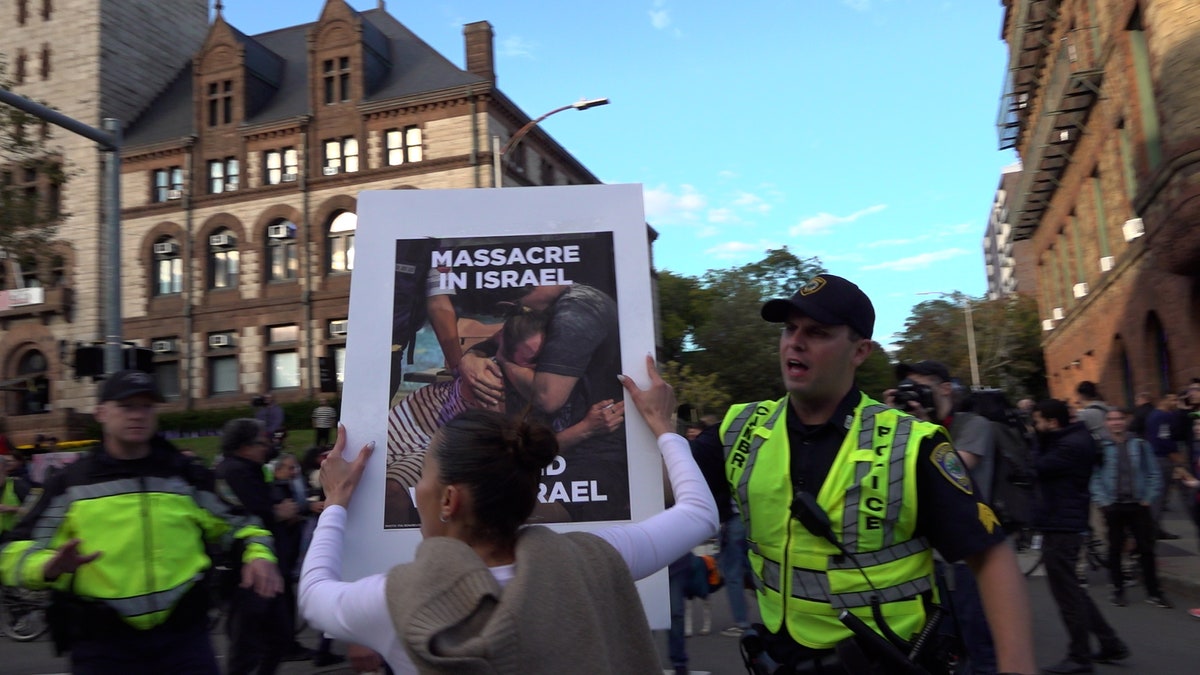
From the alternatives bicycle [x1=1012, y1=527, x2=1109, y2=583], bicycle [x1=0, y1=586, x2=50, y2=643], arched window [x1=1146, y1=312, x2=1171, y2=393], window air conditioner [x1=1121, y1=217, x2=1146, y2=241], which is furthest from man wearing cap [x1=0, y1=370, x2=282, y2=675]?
arched window [x1=1146, y1=312, x2=1171, y2=393]

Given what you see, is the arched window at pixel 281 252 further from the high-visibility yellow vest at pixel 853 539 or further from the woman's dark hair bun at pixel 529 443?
the woman's dark hair bun at pixel 529 443

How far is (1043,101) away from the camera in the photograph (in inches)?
1161

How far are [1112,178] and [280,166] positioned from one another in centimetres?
2832

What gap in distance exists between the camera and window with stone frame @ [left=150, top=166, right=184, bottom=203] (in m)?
39.3

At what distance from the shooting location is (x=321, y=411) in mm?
18984

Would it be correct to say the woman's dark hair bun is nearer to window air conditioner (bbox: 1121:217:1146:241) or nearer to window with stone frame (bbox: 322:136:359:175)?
window air conditioner (bbox: 1121:217:1146:241)

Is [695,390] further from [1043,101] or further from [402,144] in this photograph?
[1043,101]

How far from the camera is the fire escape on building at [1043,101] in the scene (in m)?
24.1

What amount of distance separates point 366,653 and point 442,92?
34.9 metres

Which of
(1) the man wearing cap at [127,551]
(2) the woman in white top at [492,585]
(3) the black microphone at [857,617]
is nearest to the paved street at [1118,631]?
(1) the man wearing cap at [127,551]

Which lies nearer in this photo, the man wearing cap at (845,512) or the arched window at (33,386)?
the man wearing cap at (845,512)

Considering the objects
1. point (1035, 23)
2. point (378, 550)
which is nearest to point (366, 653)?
point (378, 550)

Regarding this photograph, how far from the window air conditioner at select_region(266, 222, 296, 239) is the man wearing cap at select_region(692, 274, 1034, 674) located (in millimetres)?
36783

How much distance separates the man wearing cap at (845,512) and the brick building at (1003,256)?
92.8 m
